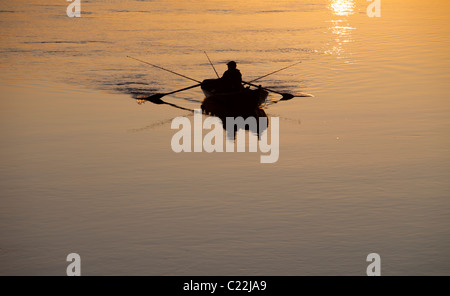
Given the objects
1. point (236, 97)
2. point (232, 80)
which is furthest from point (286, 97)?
point (236, 97)

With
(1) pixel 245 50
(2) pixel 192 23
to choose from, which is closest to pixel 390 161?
(1) pixel 245 50

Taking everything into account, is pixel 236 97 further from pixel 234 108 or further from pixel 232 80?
pixel 232 80

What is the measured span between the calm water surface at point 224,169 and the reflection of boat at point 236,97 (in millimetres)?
622

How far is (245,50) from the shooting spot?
3231cm

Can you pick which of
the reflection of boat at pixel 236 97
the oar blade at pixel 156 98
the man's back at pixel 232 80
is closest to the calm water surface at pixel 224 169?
the oar blade at pixel 156 98

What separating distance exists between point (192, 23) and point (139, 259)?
29.3 m

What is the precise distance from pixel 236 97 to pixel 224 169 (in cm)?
575

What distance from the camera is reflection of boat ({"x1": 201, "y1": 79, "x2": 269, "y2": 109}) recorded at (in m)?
21.1

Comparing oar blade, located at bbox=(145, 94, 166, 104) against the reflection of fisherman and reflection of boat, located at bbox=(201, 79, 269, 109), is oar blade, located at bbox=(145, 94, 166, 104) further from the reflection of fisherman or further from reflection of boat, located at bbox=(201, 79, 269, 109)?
the reflection of fisherman

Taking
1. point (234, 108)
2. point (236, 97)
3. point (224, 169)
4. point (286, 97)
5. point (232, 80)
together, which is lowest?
point (224, 169)

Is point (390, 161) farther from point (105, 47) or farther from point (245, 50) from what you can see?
point (105, 47)

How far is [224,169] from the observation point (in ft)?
52.1

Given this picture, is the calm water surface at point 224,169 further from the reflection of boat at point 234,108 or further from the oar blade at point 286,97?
the reflection of boat at point 234,108

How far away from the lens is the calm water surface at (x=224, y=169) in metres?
11.7
